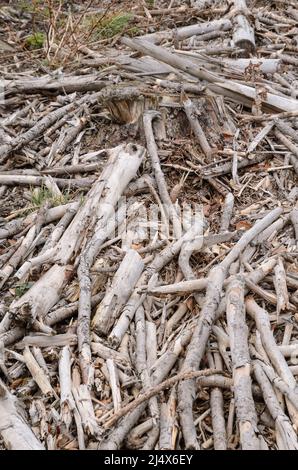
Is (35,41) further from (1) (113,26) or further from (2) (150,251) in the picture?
(2) (150,251)

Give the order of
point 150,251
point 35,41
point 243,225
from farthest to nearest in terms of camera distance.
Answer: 1. point 35,41
2. point 243,225
3. point 150,251

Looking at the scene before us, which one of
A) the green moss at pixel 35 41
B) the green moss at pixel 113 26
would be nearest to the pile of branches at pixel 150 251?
the green moss at pixel 113 26

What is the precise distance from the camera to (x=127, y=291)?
3.76m

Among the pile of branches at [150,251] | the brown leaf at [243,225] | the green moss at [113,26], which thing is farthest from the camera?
the green moss at [113,26]

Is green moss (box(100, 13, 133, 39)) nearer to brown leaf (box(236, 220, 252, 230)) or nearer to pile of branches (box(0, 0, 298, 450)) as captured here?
pile of branches (box(0, 0, 298, 450))

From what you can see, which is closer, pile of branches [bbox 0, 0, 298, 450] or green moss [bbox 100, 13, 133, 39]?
pile of branches [bbox 0, 0, 298, 450]

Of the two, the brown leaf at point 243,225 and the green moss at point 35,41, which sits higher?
the green moss at point 35,41

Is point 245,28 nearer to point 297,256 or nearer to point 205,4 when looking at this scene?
point 205,4

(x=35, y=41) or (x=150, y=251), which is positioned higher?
(x=35, y=41)

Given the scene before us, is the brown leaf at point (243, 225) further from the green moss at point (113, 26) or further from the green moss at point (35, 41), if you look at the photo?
the green moss at point (35, 41)

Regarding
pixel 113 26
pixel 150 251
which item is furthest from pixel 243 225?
pixel 113 26

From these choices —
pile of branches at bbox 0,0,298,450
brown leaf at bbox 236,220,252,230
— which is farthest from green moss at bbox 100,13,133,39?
brown leaf at bbox 236,220,252,230

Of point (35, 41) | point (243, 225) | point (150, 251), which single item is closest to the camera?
point (150, 251)

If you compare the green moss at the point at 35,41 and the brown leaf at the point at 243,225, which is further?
the green moss at the point at 35,41
